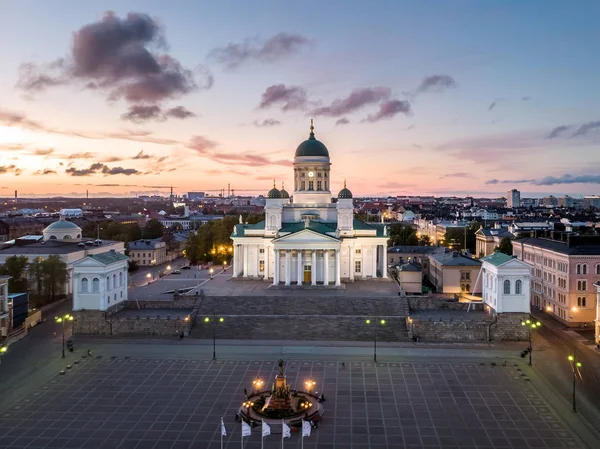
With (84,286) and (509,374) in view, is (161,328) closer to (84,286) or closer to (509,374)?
(84,286)

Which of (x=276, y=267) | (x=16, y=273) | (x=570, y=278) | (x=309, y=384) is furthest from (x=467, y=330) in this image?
(x=16, y=273)

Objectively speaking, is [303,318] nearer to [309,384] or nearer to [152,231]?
[309,384]

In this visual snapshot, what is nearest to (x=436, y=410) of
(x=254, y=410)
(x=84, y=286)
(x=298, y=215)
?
(x=254, y=410)

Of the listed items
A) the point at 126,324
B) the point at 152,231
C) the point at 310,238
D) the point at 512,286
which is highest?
the point at 310,238

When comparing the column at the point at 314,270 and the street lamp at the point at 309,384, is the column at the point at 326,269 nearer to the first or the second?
the column at the point at 314,270

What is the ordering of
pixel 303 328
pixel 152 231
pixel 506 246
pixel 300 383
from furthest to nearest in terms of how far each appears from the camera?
1. pixel 152 231
2. pixel 506 246
3. pixel 303 328
4. pixel 300 383

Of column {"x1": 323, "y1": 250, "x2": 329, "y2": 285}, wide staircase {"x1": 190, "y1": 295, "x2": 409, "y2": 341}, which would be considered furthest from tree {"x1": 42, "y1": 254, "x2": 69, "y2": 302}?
column {"x1": 323, "y1": 250, "x2": 329, "y2": 285}

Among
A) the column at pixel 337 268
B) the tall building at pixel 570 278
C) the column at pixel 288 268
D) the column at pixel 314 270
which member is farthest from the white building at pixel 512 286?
the column at pixel 288 268
